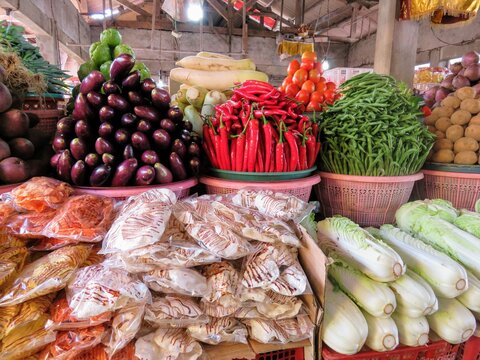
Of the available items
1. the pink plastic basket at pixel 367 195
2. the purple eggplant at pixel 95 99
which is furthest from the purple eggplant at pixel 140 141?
the pink plastic basket at pixel 367 195

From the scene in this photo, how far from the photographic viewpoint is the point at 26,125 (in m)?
1.38

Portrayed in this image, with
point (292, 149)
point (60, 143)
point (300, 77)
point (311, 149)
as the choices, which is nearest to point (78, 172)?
point (60, 143)

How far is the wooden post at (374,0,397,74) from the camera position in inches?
159

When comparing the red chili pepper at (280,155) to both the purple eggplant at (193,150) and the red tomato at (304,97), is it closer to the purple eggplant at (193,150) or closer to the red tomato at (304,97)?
the purple eggplant at (193,150)

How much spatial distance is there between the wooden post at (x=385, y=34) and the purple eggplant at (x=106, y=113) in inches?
157

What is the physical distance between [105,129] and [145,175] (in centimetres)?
26

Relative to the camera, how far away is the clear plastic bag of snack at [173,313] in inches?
35.3

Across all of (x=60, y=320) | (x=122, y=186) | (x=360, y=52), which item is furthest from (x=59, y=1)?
(x=360, y=52)

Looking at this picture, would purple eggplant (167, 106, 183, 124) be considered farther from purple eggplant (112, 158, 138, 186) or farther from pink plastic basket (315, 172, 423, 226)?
pink plastic basket (315, 172, 423, 226)

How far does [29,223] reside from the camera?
105 cm

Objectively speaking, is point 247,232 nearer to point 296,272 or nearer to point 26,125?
point 296,272

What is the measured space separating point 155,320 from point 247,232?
363mm

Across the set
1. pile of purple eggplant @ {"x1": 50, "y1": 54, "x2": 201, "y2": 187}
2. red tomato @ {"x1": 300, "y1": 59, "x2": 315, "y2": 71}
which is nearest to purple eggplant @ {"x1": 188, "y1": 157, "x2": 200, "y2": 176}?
pile of purple eggplant @ {"x1": 50, "y1": 54, "x2": 201, "y2": 187}

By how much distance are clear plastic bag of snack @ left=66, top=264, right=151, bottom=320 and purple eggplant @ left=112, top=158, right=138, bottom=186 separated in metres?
0.45
